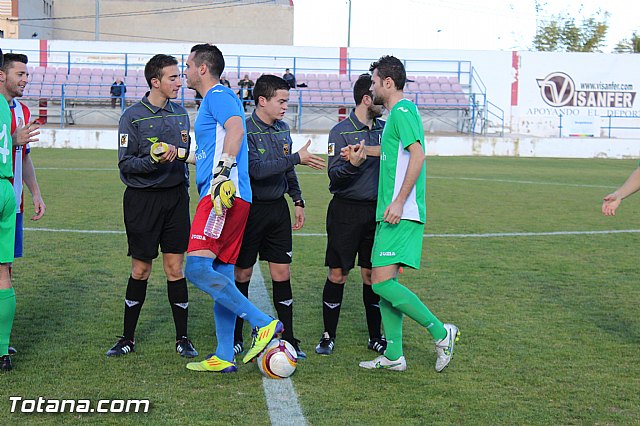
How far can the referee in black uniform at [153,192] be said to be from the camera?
575cm

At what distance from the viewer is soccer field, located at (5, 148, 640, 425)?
466cm

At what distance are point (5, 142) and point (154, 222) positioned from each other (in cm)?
113

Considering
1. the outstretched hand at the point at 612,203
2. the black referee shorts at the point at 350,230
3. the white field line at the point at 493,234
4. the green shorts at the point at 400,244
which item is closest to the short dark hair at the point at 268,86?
the black referee shorts at the point at 350,230

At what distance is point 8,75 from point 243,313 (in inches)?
92.7

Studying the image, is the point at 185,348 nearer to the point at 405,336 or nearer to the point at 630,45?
the point at 405,336

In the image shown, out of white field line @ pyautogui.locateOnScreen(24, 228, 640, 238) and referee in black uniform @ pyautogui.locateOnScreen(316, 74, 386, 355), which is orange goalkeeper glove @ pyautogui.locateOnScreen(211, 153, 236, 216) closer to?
referee in black uniform @ pyautogui.locateOnScreen(316, 74, 386, 355)

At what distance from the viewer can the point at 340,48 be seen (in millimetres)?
39750

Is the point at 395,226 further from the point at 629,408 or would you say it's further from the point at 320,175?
the point at 320,175

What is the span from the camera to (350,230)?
19.3 feet

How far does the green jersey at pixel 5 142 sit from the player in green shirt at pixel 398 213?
2342mm

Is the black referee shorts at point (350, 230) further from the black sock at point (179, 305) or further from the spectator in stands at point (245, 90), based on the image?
the spectator in stands at point (245, 90)

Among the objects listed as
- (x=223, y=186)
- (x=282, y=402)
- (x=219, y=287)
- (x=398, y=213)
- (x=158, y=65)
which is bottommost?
(x=282, y=402)

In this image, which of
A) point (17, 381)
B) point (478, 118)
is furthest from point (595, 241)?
point (478, 118)

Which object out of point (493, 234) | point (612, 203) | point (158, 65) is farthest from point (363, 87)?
point (493, 234)
